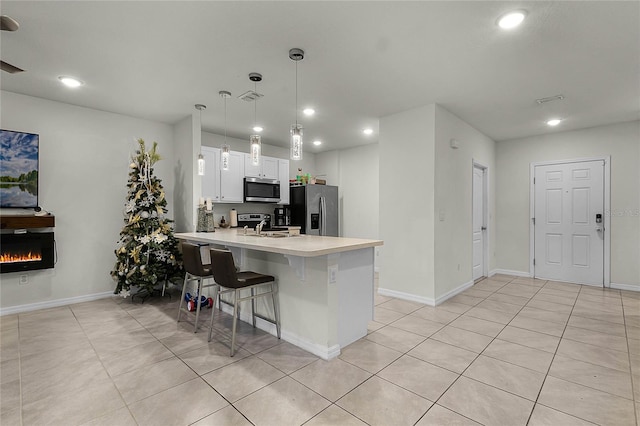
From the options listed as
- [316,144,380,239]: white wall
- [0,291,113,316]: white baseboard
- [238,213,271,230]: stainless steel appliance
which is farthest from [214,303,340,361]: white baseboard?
[316,144,380,239]: white wall

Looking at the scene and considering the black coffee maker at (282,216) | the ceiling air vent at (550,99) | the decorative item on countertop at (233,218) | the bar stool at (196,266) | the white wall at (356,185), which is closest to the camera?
the bar stool at (196,266)

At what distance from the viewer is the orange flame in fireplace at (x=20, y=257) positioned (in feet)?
11.5

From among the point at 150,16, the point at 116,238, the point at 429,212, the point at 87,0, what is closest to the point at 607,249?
the point at 429,212

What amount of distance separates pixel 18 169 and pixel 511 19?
5139 mm

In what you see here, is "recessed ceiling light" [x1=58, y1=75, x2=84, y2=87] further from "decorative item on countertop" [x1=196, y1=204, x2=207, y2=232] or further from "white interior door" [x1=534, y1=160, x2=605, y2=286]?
"white interior door" [x1=534, y1=160, x2=605, y2=286]

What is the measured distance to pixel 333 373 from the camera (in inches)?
88.7

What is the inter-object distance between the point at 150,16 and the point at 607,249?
657 centimetres

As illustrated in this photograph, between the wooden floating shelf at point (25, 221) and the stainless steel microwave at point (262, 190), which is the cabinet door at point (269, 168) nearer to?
the stainless steel microwave at point (262, 190)

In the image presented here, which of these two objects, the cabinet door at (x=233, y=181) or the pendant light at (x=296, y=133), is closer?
the pendant light at (x=296, y=133)

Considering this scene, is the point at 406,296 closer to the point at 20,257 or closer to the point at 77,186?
the point at 77,186

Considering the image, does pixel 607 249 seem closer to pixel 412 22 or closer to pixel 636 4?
pixel 636 4

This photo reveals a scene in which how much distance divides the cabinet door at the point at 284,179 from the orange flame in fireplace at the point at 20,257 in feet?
11.6

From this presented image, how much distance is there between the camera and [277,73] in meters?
3.01

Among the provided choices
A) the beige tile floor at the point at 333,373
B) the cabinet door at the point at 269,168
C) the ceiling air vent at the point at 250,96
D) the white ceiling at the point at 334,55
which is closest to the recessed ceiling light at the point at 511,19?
the white ceiling at the point at 334,55
